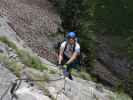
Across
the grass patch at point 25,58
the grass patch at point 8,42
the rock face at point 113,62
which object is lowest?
the rock face at point 113,62

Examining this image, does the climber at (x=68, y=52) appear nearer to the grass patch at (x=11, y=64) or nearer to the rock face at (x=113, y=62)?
the grass patch at (x=11, y=64)

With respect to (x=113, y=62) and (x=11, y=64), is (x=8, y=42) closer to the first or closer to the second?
(x=11, y=64)

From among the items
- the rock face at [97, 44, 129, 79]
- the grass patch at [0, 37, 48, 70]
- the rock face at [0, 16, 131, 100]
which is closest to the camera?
the rock face at [0, 16, 131, 100]

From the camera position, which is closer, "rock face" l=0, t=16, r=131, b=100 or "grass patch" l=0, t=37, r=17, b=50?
"rock face" l=0, t=16, r=131, b=100

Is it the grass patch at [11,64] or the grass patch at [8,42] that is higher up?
the grass patch at [8,42]

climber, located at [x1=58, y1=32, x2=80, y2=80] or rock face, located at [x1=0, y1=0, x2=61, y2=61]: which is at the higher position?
climber, located at [x1=58, y1=32, x2=80, y2=80]

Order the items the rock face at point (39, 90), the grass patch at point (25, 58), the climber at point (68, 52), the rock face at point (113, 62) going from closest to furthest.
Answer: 1. the rock face at point (39, 90)
2. the climber at point (68, 52)
3. the grass patch at point (25, 58)
4. the rock face at point (113, 62)

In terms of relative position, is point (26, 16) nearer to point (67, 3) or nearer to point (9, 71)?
point (67, 3)

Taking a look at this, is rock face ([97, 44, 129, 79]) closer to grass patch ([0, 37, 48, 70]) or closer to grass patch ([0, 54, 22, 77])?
grass patch ([0, 37, 48, 70])

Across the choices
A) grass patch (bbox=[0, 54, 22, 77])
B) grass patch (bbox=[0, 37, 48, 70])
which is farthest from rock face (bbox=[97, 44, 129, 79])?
grass patch (bbox=[0, 54, 22, 77])

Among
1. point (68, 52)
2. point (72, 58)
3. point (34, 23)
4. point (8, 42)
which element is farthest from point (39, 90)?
point (34, 23)

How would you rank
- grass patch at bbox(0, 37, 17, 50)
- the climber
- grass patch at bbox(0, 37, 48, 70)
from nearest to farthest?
the climber
grass patch at bbox(0, 37, 48, 70)
grass patch at bbox(0, 37, 17, 50)

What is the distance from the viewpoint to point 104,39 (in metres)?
26.0

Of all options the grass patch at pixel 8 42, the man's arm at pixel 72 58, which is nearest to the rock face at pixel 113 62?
the grass patch at pixel 8 42
